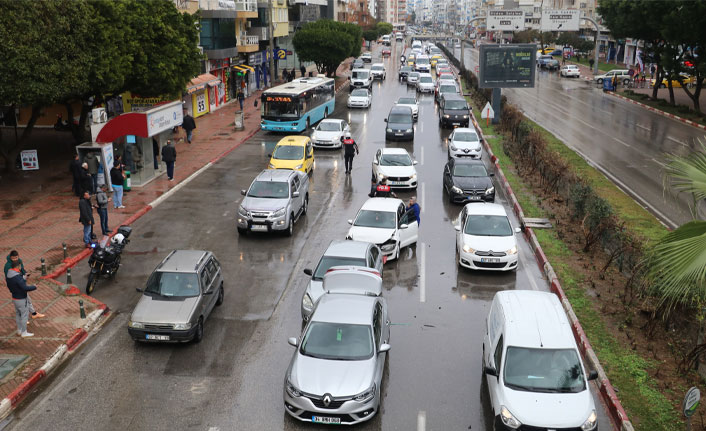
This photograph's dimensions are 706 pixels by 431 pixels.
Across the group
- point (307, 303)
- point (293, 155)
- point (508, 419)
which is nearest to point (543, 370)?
point (508, 419)

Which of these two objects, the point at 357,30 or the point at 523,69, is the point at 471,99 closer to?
the point at 523,69

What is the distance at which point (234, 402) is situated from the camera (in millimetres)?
11320

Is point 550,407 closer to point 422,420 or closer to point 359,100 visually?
point 422,420

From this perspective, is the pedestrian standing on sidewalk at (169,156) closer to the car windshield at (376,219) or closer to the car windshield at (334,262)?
the car windshield at (376,219)

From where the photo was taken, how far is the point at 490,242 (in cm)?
1758

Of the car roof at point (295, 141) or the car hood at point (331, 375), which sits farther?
the car roof at point (295, 141)

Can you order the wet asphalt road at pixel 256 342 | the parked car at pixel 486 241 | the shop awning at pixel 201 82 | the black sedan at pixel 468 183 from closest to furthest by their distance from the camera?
the wet asphalt road at pixel 256 342
the parked car at pixel 486 241
the black sedan at pixel 468 183
the shop awning at pixel 201 82

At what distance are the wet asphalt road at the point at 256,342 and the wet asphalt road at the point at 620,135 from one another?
21.3ft

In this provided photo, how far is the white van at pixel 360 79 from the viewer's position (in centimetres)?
6228

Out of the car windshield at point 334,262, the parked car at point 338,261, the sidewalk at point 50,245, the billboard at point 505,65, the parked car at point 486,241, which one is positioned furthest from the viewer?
the billboard at point 505,65

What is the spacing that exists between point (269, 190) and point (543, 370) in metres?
12.4

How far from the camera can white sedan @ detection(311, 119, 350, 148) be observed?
Answer: 1352 inches

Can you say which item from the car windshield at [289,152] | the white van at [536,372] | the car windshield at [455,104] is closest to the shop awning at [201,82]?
the car windshield at [289,152]

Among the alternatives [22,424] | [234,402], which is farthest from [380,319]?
[22,424]
